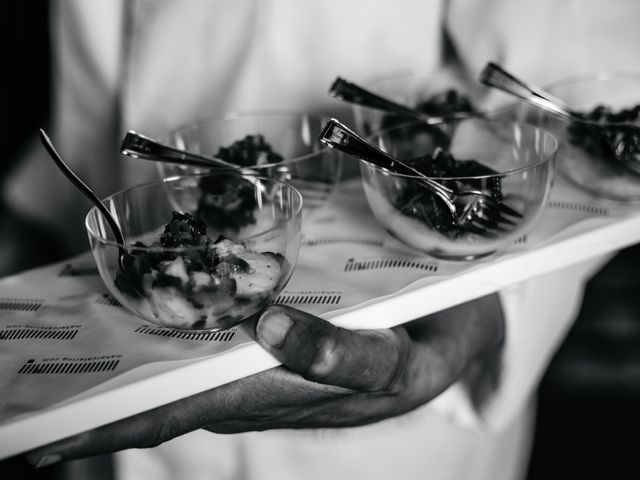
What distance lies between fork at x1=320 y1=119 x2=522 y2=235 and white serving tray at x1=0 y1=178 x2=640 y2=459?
0.04 m

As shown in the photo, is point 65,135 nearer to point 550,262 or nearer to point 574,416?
point 550,262

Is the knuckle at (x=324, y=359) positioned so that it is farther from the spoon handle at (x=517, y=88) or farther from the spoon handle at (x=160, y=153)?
the spoon handle at (x=517, y=88)

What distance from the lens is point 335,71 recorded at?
79 cm

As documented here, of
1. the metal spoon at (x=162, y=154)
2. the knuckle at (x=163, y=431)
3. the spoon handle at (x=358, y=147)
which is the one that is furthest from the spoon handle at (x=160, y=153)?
the knuckle at (x=163, y=431)

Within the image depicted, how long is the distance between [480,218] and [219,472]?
Answer: 16.7 inches

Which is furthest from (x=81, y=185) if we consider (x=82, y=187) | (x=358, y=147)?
(x=358, y=147)

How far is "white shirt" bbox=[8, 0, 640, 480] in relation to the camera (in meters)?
0.73

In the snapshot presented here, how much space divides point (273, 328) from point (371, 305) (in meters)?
0.08

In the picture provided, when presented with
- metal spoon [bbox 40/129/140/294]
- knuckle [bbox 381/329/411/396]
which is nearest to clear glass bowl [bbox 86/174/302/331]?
metal spoon [bbox 40/129/140/294]

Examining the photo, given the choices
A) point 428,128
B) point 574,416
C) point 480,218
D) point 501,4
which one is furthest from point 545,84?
point 574,416

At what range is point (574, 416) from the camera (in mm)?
1369

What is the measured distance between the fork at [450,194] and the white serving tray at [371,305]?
4 centimetres

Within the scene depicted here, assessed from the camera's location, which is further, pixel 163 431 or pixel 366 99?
pixel 366 99

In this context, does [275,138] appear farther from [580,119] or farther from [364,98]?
[580,119]
